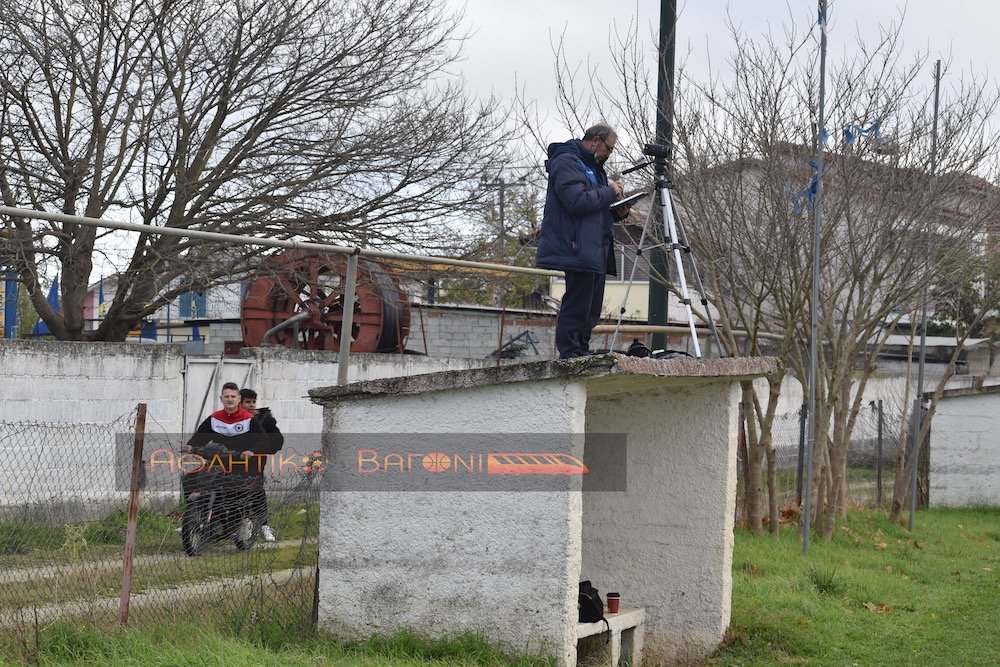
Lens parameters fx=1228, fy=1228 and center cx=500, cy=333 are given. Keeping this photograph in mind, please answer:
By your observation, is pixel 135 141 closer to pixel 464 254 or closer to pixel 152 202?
pixel 152 202

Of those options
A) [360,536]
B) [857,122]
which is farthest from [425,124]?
[360,536]

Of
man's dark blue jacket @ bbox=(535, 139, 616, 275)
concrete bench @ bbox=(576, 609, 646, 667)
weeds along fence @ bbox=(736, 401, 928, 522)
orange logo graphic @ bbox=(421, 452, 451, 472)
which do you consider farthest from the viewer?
weeds along fence @ bbox=(736, 401, 928, 522)

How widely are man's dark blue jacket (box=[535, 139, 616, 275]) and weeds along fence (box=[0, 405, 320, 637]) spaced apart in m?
1.80

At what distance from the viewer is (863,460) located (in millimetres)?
15758

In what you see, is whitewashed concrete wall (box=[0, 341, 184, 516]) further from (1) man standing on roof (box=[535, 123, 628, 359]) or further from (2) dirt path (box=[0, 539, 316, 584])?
(1) man standing on roof (box=[535, 123, 628, 359])

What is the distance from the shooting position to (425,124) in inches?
563

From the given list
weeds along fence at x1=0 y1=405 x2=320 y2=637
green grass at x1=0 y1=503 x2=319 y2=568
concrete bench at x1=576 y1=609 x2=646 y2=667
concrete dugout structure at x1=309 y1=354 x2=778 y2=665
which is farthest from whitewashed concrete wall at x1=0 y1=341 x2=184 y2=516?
concrete bench at x1=576 y1=609 x2=646 y2=667

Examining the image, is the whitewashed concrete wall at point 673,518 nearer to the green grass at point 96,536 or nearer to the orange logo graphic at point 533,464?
the orange logo graphic at point 533,464

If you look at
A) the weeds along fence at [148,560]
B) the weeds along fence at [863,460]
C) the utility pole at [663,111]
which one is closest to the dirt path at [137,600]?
the weeds along fence at [148,560]

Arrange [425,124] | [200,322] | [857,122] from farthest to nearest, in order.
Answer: [200,322]
[425,124]
[857,122]

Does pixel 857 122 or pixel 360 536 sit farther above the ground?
pixel 857 122

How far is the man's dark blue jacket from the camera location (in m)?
6.34

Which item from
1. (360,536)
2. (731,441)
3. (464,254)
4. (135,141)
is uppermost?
(135,141)

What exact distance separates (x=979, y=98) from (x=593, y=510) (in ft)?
19.5
